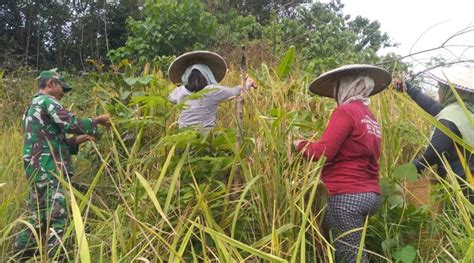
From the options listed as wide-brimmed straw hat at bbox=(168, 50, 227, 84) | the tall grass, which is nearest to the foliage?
wide-brimmed straw hat at bbox=(168, 50, 227, 84)

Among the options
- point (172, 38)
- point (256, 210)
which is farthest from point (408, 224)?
point (172, 38)

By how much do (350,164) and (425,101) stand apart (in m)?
0.92

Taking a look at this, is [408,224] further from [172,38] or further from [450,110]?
[172,38]

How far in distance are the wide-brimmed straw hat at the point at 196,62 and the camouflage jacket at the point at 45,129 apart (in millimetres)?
767

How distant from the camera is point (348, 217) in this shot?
2.35 metres

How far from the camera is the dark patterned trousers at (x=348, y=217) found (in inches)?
92.7

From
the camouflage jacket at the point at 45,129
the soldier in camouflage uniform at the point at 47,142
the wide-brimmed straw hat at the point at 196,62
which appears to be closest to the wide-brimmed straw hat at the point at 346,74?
the wide-brimmed straw hat at the point at 196,62

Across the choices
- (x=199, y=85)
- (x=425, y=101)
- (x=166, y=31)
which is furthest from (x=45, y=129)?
(x=166, y=31)

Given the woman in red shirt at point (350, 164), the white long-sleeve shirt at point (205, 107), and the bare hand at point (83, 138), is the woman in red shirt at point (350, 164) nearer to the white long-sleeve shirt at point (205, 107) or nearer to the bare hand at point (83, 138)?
the white long-sleeve shirt at point (205, 107)

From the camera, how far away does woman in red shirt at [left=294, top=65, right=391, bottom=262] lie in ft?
7.69

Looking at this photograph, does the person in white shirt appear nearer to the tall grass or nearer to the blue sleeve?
the tall grass

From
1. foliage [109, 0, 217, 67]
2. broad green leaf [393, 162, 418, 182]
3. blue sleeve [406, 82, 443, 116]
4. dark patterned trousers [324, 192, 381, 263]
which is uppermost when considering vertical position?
foliage [109, 0, 217, 67]

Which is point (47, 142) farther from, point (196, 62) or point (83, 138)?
point (196, 62)

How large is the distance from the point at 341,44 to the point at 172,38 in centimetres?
260
